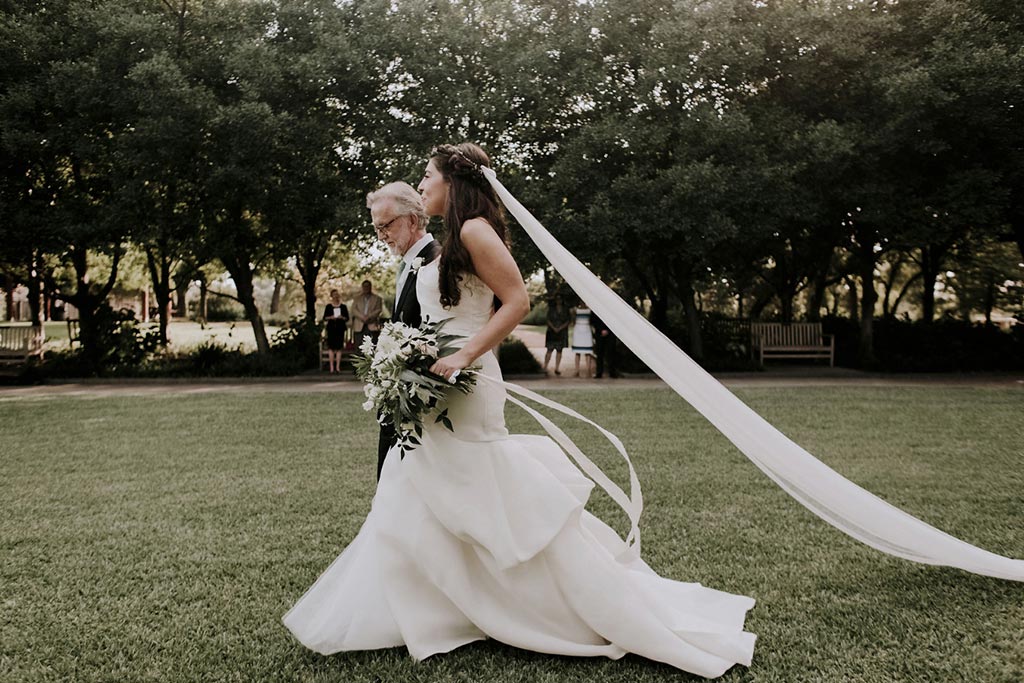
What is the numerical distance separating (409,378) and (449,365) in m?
0.18

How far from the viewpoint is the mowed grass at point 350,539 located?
3.60m

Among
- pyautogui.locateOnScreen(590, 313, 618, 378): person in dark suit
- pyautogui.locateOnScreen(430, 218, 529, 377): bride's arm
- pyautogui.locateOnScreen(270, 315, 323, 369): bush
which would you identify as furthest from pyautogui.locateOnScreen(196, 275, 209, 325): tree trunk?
pyautogui.locateOnScreen(430, 218, 529, 377): bride's arm

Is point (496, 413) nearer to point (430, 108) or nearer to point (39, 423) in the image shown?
point (39, 423)

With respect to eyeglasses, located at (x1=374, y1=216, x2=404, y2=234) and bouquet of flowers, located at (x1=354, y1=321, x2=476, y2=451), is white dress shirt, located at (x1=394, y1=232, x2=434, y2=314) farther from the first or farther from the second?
bouquet of flowers, located at (x1=354, y1=321, x2=476, y2=451)

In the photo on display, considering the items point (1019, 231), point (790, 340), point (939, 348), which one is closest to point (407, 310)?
point (790, 340)

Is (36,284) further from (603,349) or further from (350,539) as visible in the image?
(350,539)

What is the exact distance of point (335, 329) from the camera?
17.7 meters

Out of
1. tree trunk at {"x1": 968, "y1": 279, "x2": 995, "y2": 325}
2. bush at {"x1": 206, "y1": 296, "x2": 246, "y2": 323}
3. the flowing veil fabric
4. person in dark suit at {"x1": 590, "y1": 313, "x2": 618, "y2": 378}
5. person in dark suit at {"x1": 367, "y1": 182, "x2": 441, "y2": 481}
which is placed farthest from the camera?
bush at {"x1": 206, "y1": 296, "x2": 246, "y2": 323}

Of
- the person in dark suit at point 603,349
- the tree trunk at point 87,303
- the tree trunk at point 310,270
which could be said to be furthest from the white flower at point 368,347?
the tree trunk at point 310,270

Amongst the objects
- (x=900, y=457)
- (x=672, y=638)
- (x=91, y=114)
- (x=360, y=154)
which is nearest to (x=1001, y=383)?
(x=900, y=457)

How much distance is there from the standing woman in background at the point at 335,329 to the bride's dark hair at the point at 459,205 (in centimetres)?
1434

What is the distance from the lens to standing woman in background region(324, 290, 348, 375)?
1761 centimetres

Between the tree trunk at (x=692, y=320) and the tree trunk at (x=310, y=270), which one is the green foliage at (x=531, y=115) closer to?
the tree trunk at (x=692, y=320)

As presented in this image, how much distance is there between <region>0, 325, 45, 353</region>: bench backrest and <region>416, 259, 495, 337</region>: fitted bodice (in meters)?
17.7
